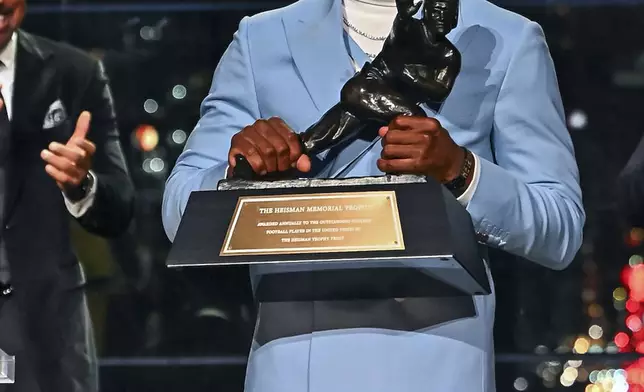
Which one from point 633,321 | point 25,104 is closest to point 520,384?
point 633,321

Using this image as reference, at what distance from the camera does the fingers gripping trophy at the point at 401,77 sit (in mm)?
958

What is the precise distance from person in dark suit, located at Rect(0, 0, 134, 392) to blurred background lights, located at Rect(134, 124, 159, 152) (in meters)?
0.04

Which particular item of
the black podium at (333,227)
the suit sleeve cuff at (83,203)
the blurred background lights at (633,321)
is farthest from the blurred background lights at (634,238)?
the suit sleeve cuff at (83,203)

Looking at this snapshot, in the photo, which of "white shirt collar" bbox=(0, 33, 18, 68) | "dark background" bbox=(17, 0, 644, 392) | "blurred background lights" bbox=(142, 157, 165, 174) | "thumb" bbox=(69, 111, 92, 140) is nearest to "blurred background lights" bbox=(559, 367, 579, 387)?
"dark background" bbox=(17, 0, 644, 392)

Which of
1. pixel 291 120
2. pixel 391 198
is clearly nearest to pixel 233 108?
pixel 291 120

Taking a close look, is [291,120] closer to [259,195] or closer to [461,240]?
[259,195]

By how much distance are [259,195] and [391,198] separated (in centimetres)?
14

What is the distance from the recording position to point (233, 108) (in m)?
1.11

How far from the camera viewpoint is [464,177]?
926 mm

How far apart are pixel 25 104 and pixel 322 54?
676mm

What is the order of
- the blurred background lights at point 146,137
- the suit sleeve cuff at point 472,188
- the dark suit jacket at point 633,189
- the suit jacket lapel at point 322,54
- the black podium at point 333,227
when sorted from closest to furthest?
the black podium at point 333,227, the suit sleeve cuff at point 472,188, the suit jacket lapel at point 322,54, the dark suit jacket at point 633,189, the blurred background lights at point 146,137

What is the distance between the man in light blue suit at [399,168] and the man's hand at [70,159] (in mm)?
380

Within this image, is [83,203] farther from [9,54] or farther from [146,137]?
[9,54]

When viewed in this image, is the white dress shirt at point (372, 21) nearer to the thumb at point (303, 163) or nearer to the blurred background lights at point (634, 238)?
the thumb at point (303, 163)
